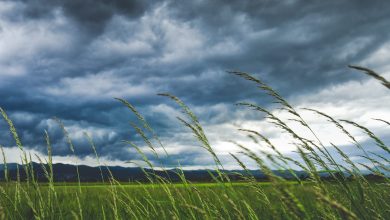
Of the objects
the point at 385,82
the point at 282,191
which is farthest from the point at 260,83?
the point at 282,191

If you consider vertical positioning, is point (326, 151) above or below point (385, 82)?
below

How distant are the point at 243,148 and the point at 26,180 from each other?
2.59m

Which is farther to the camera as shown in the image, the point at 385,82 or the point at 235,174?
the point at 235,174

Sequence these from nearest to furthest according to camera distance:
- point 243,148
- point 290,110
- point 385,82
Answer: point 385,82, point 243,148, point 290,110

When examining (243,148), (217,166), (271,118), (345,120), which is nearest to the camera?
(243,148)

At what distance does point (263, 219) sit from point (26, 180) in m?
2.83

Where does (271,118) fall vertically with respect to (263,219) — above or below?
above

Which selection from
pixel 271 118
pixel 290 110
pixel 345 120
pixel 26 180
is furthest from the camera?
pixel 26 180

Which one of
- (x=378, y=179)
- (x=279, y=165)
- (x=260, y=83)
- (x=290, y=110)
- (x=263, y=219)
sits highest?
(x=260, y=83)

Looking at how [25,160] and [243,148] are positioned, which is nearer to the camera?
[243,148]

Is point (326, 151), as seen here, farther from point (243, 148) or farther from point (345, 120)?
point (243, 148)

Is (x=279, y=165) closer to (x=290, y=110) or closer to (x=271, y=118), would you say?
(x=271, y=118)

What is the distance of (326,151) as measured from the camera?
9.50ft

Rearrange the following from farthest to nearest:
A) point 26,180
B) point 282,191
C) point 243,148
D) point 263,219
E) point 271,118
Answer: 1. point 263,219
2. point 26,180
3. point 271,118
4. point 243,148
5. point 282,191
